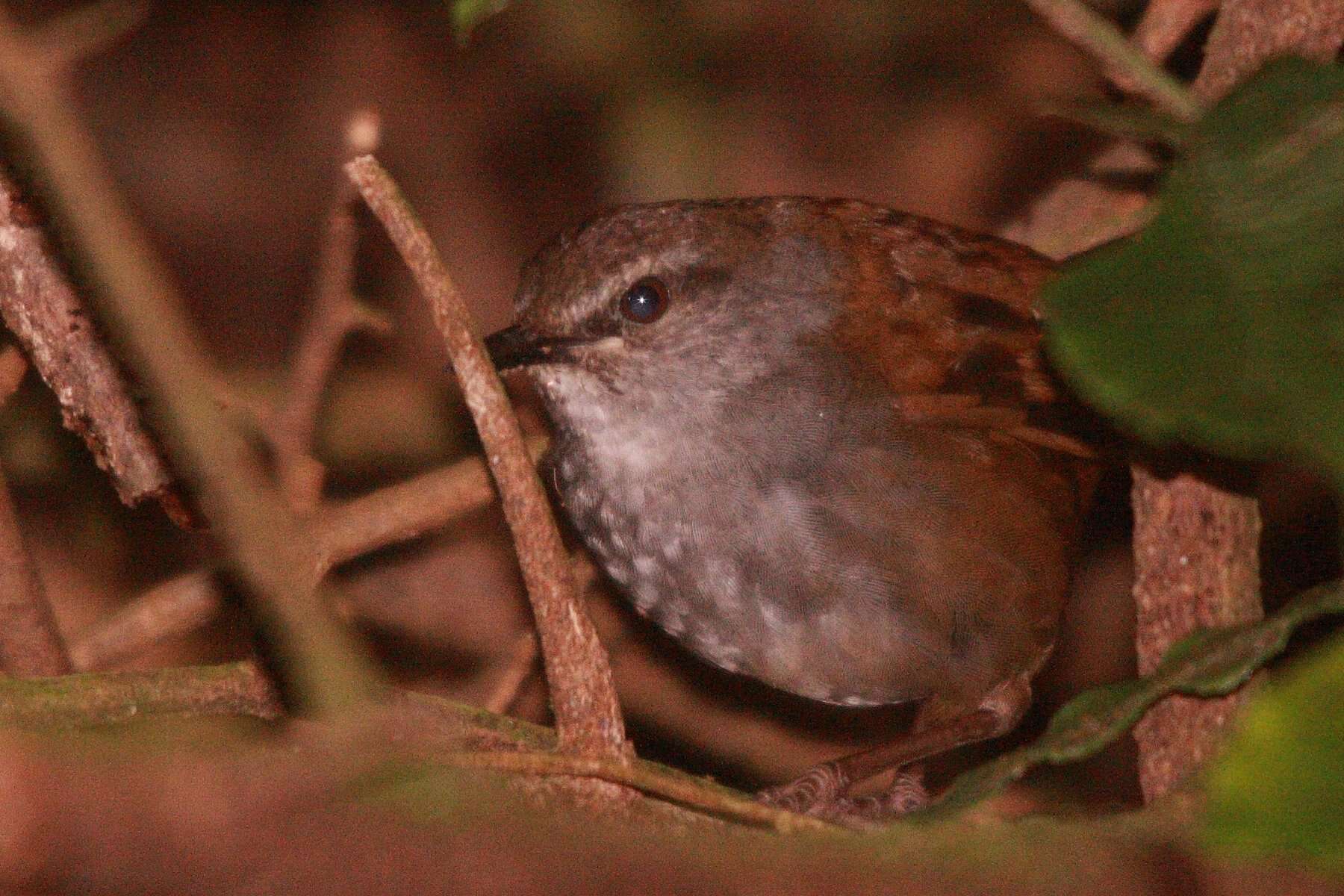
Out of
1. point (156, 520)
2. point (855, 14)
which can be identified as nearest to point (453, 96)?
point (855, 14)

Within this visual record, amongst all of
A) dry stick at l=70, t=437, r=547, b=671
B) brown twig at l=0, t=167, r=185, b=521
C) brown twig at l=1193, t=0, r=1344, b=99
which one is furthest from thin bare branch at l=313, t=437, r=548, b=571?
brown twig at l=1193, t=0, r=1344, b=99

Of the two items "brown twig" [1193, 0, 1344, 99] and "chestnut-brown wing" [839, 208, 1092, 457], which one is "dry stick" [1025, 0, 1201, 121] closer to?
"brown twig" [1193, 0, 1344, 99]

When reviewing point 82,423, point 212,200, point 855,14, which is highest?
point 855,14

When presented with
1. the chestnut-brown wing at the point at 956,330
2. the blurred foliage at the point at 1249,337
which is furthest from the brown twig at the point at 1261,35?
the blurred foliage at the point at 1249,337

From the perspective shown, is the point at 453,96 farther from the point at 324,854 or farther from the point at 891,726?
the point at 324,854

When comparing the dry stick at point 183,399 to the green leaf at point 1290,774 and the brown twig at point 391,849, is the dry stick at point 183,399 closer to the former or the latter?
the brown twig at point 391,849

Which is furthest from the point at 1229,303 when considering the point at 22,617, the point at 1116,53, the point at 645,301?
the point at 22,617

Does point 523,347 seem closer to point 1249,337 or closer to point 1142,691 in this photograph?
point 1142,691
